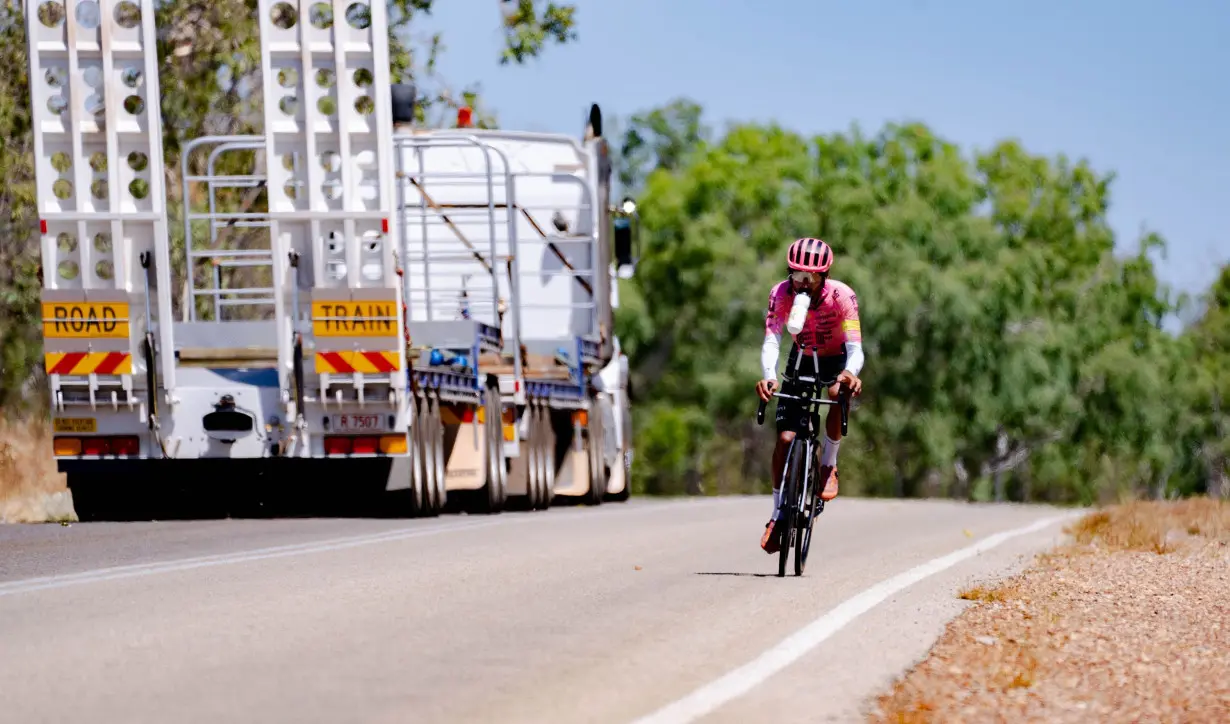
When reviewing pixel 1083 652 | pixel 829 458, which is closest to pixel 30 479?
pixel 829 458

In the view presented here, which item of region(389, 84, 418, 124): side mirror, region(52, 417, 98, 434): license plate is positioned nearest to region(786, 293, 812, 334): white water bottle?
region(52, 417, 98, 434): license plate

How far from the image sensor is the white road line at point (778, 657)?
7.20m

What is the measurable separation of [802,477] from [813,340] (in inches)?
29.7

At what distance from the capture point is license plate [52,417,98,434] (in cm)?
1855

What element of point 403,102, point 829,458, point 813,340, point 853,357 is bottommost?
point 829,458

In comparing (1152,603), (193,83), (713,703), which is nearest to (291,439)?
(1152,603)

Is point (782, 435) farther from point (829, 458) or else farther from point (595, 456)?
point (595, 456)

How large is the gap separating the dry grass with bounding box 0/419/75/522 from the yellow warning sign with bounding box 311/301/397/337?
3714 mm

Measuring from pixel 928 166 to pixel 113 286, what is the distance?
4601 centimetres

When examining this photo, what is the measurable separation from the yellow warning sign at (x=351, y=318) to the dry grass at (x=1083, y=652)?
21.3 feet

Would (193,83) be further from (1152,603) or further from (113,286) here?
(1152,603)

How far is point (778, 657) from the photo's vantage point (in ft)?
28.2

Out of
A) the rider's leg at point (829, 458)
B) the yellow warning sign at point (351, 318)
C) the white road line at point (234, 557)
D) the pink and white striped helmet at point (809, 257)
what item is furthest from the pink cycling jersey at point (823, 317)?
the yellow warning sign at point (351, 318)

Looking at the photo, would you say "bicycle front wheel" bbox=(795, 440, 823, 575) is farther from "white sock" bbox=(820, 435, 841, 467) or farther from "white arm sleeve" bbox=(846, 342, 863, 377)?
"white arm sleeve" bbox=(846, 342, 863, 377)
